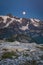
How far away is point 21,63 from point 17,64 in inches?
38.2

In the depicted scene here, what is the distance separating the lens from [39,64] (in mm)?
27078

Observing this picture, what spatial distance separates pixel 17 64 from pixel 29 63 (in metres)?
2.36

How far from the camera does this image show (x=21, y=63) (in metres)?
27.4

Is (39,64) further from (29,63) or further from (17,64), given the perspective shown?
(17,64)

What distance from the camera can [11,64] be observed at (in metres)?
26.7

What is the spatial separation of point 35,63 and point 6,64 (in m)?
5.03

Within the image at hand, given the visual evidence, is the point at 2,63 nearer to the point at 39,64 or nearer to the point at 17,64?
the point at 17,64

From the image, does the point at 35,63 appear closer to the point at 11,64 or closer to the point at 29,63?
the point at 29,63

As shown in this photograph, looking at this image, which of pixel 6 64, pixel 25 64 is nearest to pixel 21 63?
pixel 25 64

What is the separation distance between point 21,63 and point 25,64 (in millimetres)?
918

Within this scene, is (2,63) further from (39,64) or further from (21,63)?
(39,64)

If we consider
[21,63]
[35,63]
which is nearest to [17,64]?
[21,63]

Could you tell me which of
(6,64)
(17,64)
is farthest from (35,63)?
(6,64)

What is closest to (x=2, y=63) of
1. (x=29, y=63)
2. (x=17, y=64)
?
(x=17, y=64)
